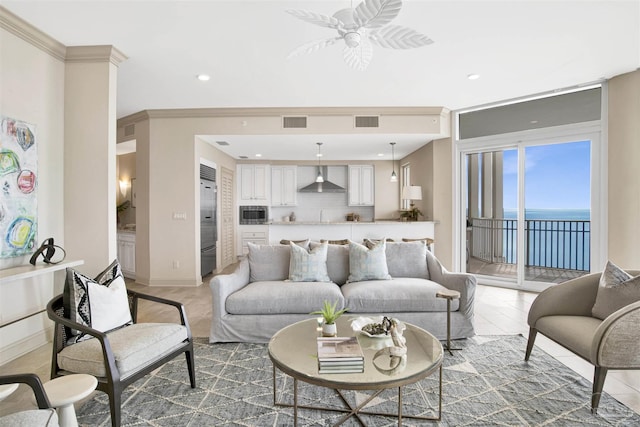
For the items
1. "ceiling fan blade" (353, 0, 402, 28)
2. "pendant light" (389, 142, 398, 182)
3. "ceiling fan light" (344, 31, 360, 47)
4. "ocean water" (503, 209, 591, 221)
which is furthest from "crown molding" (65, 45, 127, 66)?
"ocean water" (503, 209, 591, 221)

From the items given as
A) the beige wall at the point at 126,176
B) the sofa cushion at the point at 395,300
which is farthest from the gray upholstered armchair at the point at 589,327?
the beige wall at the point at 126,176

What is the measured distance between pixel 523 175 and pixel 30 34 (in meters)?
6.14

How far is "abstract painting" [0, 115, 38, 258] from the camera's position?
2.59 m

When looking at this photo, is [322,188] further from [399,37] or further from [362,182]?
[399,37]

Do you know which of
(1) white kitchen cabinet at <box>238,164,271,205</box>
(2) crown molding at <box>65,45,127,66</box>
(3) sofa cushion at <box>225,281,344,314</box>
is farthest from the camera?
(1) white kitchen cabinet at <box>238,164,271,205</box>

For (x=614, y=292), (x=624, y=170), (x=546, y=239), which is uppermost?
(x=624, y=170)

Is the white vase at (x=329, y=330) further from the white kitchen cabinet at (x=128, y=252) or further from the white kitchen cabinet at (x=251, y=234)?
the white kitchen cabinet at (x=251, y=234)

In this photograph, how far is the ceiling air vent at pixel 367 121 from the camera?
5.14 m

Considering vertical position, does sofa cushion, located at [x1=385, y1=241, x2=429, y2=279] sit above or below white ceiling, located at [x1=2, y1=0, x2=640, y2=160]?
below

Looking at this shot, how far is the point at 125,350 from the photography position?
5.82 feet

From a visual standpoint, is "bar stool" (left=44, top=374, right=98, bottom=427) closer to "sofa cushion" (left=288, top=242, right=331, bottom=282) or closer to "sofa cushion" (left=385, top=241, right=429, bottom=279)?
"sofa cushion" (left=288, top=242, right=331, bottom=282)

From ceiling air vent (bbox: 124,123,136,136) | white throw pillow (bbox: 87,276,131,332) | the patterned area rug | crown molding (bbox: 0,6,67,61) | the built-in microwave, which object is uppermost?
crown molding (bbox: 0,6,67,61)

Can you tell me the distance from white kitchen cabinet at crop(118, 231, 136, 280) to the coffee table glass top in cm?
442

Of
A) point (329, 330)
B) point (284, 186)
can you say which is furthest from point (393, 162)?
point (329, 330)
